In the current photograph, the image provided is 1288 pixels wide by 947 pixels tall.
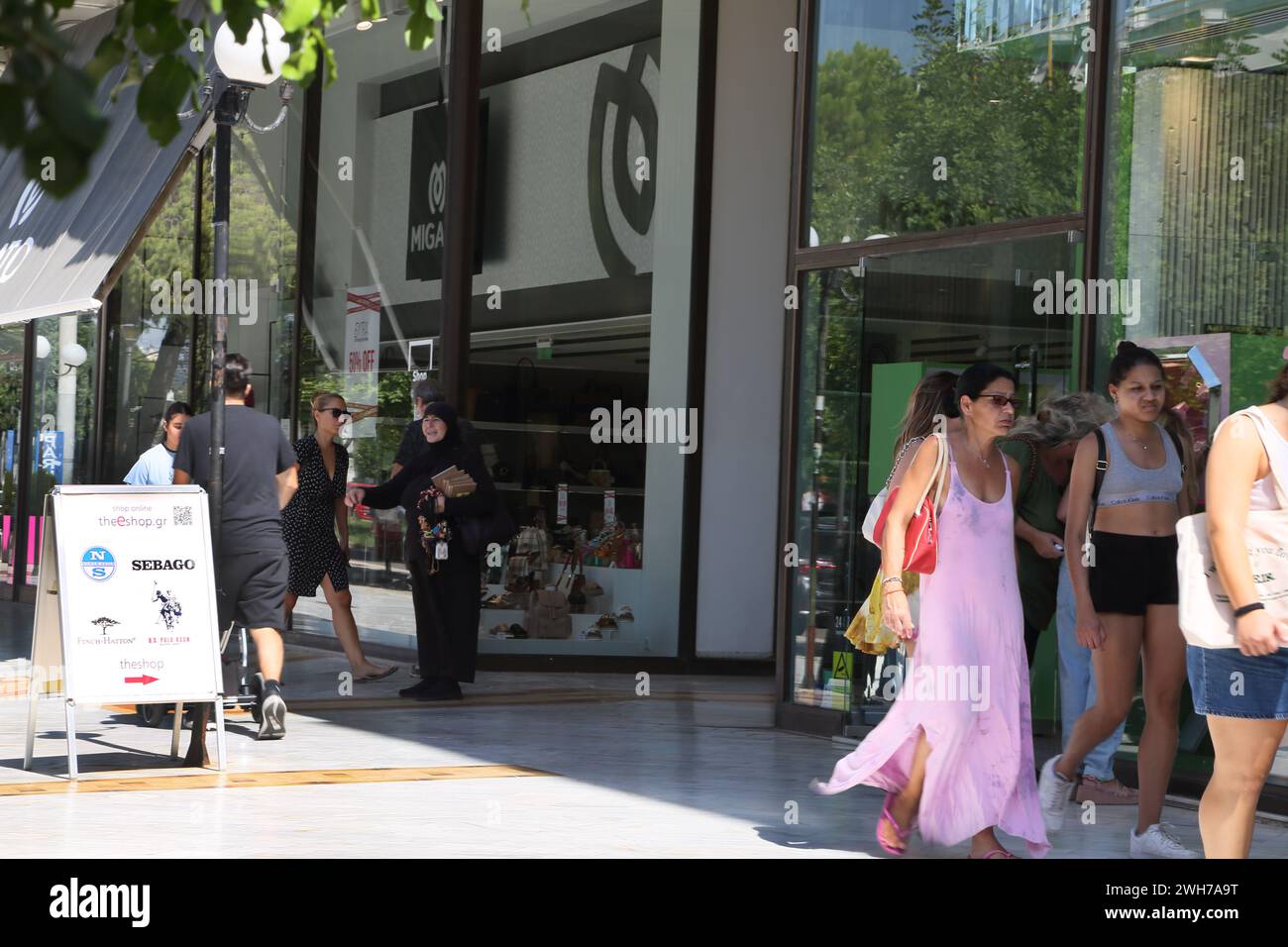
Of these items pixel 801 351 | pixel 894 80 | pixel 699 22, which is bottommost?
pixel 801 351

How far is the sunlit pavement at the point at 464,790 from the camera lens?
6371 mm

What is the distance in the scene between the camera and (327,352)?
48.6 feet

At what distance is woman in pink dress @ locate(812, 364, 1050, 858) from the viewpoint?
6.15 metres

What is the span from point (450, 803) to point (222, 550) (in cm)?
213

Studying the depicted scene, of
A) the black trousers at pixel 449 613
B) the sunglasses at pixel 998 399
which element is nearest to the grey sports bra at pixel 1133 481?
the sunglasses at pixel 998 399

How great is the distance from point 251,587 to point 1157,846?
447cm

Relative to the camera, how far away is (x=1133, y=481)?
6.66 metres

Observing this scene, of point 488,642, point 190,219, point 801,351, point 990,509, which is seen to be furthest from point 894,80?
point 190,219

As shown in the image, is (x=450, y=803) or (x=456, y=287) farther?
(x=456, y=287)

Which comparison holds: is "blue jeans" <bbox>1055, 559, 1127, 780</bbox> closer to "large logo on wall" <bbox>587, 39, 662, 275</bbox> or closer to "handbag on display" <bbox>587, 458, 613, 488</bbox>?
"handbag on display" <bbox>587, 458, 613, 488</bbox>

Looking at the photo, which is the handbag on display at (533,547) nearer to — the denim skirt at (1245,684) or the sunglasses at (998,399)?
the sunglasses at (998,399)
